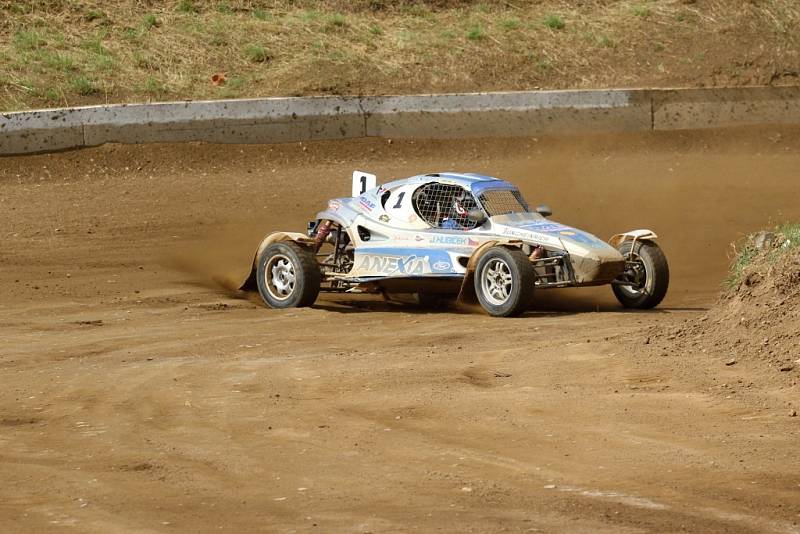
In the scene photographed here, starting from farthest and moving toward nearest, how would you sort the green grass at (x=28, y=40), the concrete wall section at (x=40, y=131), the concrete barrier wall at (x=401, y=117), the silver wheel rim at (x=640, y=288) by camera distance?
1. the green grass at (x=28, y=40)
2. the concrete barrier wall at (x=401, y=117)
3. the concrete wall section at (x=40, y=131)
4. the silver wheel rim at (x=640, y=288)

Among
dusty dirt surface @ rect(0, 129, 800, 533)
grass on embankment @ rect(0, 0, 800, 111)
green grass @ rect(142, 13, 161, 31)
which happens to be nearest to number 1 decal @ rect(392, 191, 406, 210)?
dusty dirt surface @ rect(0, 129, 800, 533)

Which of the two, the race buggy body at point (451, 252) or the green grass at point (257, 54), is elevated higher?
the green grass at point (257, 54)

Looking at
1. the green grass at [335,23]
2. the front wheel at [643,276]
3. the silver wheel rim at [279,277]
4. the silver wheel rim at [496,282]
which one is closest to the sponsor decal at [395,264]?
the silver wheel rim at [279,277]

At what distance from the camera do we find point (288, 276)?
48.3 feet

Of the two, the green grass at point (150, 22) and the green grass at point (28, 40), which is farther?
the green grass at point (150, 22)

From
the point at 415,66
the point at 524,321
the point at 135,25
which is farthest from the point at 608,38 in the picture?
the point at 524,321

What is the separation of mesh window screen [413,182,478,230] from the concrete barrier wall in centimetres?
782

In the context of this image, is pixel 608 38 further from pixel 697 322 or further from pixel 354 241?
pixel 697 322

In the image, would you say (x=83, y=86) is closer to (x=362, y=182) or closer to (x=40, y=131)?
(x=40, y=131)

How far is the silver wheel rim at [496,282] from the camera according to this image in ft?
43.5

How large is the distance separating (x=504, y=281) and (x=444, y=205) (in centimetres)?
141

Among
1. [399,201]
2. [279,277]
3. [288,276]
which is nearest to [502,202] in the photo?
[399,201]

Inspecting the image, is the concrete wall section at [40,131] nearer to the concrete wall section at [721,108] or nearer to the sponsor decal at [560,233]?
the concrete wall section at [721,108]

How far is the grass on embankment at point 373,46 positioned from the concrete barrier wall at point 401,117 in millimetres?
1269
